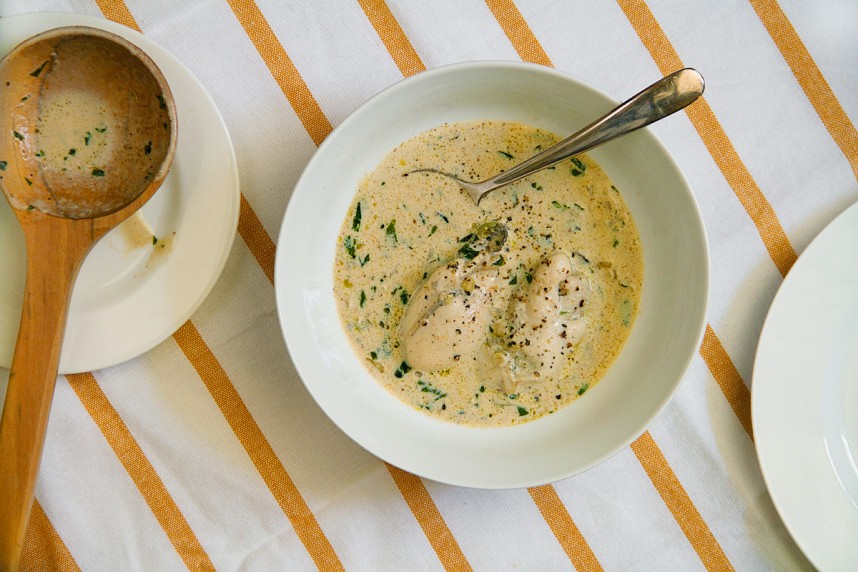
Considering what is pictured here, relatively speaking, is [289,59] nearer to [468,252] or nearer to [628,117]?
[468,252]

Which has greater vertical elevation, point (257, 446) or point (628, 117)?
point (628, 117)

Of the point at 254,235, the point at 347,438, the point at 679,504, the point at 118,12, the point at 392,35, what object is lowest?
the point at 679,504

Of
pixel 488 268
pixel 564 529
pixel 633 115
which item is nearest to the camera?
pixel 633 115

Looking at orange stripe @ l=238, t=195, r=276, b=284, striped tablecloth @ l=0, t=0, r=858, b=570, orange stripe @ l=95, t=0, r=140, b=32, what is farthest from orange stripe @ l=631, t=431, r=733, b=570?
orange stripe @ l=95, t=0, r=140, b=32

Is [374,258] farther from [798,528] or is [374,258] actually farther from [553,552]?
[798,528]

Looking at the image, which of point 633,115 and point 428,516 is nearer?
point 633,115

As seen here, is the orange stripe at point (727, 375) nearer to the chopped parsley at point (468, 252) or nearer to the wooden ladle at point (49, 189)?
the chopped parsley at point (468, 252)

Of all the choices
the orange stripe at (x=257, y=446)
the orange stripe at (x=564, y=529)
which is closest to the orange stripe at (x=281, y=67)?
the orange stripe at (x=257, y=446)

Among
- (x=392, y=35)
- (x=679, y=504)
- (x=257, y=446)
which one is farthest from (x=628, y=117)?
(x=257, y=446)
